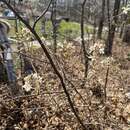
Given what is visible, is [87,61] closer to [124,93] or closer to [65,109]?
[124,93]

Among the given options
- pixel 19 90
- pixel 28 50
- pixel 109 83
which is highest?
pixel 28 50

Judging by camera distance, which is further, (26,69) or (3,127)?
(26,69)

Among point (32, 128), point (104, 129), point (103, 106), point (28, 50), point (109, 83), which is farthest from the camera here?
point (109, 83)

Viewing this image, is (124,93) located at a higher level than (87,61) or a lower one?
lower

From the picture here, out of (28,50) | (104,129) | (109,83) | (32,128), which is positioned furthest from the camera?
(109,83)

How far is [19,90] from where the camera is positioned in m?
7.57

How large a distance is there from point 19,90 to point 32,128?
1028mm

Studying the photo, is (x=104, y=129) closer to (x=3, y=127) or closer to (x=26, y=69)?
(x=3, y=127)

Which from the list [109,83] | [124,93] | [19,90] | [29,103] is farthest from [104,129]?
[109,83]

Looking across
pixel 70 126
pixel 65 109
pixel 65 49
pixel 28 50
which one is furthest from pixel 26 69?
pixel 70 126

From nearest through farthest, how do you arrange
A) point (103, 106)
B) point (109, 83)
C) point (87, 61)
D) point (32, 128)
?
point (32, 128) < point (103, 106) < point (87, 61) < point (109, 83)

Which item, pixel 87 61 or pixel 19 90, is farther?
pixel 87 61

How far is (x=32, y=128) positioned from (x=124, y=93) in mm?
3230

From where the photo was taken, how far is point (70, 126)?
668 centimetres
